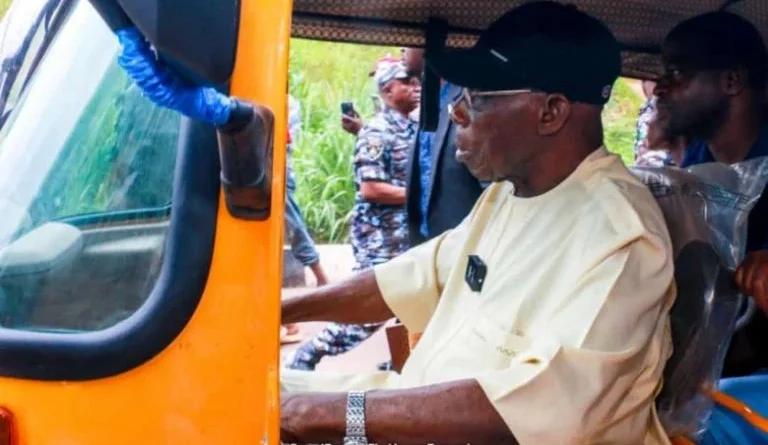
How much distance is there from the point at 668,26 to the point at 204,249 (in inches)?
74.6

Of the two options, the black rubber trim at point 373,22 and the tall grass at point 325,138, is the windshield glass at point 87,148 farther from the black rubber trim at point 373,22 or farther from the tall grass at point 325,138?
the tall grass at point 325,138

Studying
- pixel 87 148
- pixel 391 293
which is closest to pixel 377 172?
pixel 391 293

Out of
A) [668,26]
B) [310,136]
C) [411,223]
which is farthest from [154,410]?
[310,136]

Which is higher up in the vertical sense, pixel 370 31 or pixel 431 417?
pixel 370 31

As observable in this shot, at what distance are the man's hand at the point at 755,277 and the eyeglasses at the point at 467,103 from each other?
22.3 inches

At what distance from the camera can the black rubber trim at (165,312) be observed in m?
1.49

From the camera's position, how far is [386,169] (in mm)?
5316

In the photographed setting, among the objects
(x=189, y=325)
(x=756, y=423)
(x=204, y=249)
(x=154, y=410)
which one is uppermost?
(x=204, y=249)

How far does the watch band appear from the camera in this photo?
6.14 feet

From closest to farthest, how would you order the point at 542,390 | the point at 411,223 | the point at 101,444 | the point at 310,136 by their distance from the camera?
the point at 101,444 → the point at 542,390 → the point at 411,223 → the point at 310,136

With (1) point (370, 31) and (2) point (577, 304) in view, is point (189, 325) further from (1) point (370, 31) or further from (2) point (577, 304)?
(1) point (370, 31)

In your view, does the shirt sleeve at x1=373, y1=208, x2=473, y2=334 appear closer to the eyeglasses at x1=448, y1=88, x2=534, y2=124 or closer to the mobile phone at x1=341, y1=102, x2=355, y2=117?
the eyeglasses at x1=448, y1=88, x2=534, y2=124

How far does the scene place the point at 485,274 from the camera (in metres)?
2.28

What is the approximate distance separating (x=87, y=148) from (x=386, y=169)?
12.0 ft
